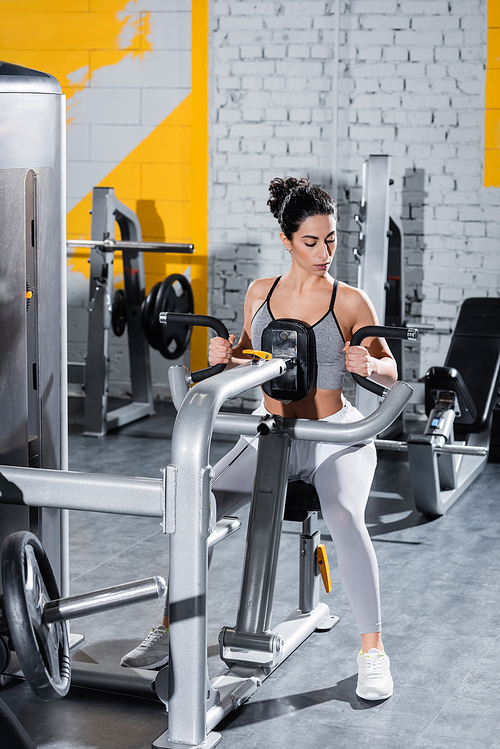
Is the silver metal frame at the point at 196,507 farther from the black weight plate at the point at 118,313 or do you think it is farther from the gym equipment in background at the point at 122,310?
the black weight plate at the point at 118,313

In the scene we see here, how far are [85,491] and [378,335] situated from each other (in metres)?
0.85

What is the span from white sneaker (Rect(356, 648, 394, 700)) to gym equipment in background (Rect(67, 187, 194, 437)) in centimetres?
270

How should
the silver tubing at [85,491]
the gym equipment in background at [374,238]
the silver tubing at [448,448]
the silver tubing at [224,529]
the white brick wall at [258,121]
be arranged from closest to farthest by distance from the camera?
the silver tubing at [85,491]
the silver tubing at [224,529]
the silver tubing at [448,448]
the gym equipment in background at [374,238]
the white brick wall at [258,121]

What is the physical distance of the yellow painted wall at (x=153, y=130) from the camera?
539cm

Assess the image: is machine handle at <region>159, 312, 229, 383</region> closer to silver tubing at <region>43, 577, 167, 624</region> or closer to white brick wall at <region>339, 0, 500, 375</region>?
silver tubing at <region>43, 577, 167, 624</region>

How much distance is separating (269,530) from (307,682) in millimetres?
432

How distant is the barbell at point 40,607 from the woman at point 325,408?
33.9 inches

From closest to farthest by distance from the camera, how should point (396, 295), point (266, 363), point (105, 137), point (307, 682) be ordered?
1. point (266, 363)
2. point (307, 682)
3. point (396, 295)
4. point (105, 137)

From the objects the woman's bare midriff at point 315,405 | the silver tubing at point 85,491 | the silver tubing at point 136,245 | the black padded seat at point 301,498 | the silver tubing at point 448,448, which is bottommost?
the silver tubing at point 448,448

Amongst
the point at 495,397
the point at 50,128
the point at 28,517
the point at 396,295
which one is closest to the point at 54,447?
the point at 28,517

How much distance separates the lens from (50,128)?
2.29m

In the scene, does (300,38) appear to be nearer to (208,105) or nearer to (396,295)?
(208,105)

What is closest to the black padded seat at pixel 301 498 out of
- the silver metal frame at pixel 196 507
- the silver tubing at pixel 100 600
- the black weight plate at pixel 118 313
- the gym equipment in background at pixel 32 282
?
the silver metal frame at pixel 196 507

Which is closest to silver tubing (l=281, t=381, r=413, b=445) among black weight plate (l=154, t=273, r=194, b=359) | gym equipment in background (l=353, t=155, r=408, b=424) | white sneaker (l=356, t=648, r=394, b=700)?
white sneaker (l=356, t=648, r=394, b=700)
